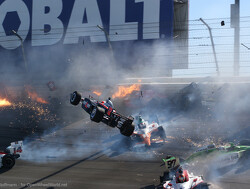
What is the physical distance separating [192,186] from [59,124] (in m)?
13.5

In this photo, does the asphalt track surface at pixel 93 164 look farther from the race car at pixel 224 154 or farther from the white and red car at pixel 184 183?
the white and red car at pixel 184 183

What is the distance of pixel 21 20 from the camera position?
32.7m

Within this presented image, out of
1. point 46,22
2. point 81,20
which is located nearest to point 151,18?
point 81,20

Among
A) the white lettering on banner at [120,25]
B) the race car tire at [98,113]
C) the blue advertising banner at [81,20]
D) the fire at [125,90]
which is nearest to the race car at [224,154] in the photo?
the race car tire at [98,113]

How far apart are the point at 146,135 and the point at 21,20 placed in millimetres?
24996

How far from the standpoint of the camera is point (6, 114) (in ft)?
77.4

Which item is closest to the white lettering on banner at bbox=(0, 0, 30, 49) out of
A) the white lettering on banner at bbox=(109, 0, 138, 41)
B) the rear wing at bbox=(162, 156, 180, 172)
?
the white lettering on banner at bbox=(109, 0, 138, 41)

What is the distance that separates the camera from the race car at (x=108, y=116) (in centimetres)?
1133

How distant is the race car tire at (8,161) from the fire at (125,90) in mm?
11901

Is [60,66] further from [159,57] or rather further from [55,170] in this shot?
[55,170]

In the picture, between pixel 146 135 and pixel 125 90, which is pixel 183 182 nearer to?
pixel 146 135

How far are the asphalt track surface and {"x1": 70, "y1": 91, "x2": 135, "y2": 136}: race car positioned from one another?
2071 mm

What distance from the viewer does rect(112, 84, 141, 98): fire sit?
78.2 ft

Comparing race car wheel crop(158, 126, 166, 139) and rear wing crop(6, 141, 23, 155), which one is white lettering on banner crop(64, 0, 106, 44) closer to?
race car wheel crop(158, 126, 166, 139)
